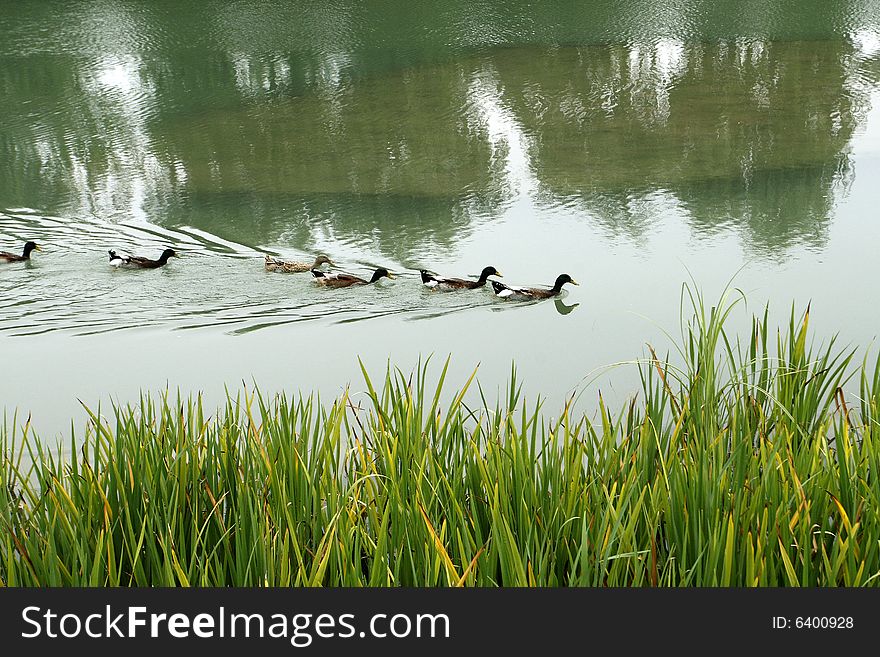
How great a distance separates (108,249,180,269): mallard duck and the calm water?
0.22 ft

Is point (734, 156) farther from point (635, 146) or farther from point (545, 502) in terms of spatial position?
point (545, 502)

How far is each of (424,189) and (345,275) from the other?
6.94 feet

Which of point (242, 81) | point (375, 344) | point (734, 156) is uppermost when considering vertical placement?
point (242, 81)

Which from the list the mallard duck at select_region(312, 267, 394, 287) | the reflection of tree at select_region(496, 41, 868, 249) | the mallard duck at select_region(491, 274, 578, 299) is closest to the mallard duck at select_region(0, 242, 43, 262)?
the mallard duck at select_region(312, 267, 394, 287)

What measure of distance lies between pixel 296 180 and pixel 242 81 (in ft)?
14.3

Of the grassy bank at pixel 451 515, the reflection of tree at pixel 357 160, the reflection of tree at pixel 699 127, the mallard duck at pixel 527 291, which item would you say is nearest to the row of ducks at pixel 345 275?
the mallard duck at pixel 527 291

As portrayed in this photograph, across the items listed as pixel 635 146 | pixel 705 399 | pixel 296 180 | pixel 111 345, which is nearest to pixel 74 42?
pixel 296 180

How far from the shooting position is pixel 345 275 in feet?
20.5

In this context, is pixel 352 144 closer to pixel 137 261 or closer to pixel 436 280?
pixel 137 261

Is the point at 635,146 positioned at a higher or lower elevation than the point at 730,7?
lower

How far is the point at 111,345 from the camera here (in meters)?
5.45

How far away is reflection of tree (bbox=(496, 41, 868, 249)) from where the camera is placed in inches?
296

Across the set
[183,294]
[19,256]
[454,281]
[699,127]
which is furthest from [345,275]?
[699,127]

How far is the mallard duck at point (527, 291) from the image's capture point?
594 centimetres
